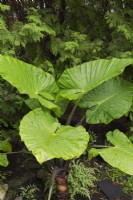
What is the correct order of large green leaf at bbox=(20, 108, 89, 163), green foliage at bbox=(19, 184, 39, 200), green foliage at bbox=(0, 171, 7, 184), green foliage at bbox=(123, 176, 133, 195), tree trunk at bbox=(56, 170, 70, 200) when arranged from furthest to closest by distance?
green foliage at bbox=(123, 176, 133, 195), green foliage at bbox=(0, 171, 7, 184), green foliage at bbox=(19, 184, 39, 200), tree trunk at bbox=(56, 170, 70, 200), large green leaf at bbox=(20, 108, 89, 163)

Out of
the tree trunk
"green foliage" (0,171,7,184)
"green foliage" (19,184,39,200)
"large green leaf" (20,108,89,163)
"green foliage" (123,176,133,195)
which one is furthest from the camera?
"green foliage" (123,176,133,195)

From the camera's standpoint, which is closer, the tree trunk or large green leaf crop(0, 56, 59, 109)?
large green leaf crop(0, 56, 59, 109)

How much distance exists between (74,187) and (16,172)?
68 cm

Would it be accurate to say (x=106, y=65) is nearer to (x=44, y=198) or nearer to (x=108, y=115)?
(x=108, y=115)

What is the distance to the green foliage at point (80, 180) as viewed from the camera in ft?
9.13

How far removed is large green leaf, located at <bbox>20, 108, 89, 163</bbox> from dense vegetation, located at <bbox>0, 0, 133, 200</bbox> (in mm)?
477

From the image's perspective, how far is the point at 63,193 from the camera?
260 centimetres

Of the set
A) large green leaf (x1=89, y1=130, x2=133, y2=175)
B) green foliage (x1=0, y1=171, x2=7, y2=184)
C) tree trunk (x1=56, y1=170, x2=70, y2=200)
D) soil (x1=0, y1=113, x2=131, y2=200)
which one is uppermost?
large green leaf (x1=89, y1=130, x2=133, y2=175)

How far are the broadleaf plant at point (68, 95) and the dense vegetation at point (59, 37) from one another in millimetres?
82

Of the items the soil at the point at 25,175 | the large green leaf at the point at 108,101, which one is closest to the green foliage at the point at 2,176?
the soil at the point at 25,175

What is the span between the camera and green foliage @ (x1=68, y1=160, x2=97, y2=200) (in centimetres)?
278

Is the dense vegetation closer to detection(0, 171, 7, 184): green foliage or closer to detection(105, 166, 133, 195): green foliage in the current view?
detection(0, 171, 7, 184): green foliage

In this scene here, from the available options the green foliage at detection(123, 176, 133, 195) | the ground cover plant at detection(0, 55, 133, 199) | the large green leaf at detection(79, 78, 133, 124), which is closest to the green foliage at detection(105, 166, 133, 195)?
the green foliage at detection(123, 176, 133, 195)

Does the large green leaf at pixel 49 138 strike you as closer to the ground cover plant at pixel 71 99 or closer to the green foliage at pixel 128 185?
the ground cover plant at pixel 71 99
